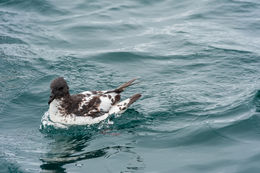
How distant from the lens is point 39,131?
32.3ft

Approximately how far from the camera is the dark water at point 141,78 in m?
8.43

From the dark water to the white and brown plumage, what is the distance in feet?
0.89

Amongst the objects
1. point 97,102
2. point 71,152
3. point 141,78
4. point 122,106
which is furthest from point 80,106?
point 141,78

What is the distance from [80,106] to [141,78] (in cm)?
306

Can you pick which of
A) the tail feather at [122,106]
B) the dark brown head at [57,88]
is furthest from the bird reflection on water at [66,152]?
the tail feather at [122,106]

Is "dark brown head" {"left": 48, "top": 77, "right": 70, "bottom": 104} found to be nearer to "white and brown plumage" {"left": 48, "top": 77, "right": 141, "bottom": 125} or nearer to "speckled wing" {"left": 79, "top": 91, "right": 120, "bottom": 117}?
"white and brown plumage" {"left": 48, "top": 77, "right": 141, "bottom": 125}

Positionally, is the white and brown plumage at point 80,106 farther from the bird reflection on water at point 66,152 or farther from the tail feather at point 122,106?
the bird reflection on water at point 66,152

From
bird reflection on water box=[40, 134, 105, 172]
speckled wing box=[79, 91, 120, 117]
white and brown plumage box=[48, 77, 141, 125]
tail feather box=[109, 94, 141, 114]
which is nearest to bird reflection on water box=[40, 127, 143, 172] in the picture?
bird reflection on water box=[40, 134, 105, 172]

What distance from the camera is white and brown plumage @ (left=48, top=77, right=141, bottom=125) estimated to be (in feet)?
31.6

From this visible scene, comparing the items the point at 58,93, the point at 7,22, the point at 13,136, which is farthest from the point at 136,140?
the point at 7,22

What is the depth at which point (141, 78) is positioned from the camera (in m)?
12.5

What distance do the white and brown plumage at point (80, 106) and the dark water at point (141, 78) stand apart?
0.89 ft

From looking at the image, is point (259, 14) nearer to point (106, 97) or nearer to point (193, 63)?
point (193, 63)

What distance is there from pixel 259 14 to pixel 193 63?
5.94m
